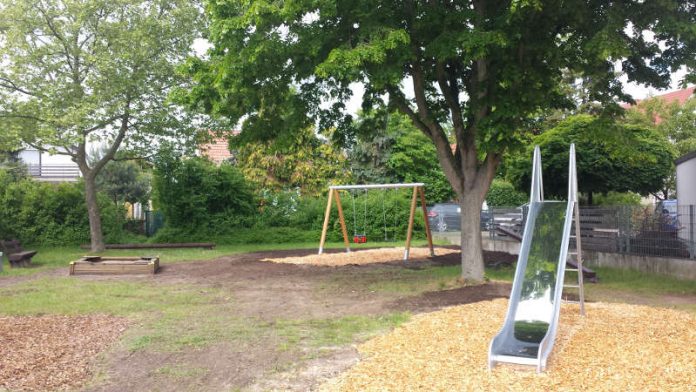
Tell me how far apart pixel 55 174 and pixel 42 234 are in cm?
1405

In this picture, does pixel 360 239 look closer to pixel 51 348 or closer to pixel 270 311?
pixel 270 311

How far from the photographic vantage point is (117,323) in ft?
26.7

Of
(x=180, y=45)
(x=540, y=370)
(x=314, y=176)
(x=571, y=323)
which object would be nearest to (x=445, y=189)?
(x=314, y=176)

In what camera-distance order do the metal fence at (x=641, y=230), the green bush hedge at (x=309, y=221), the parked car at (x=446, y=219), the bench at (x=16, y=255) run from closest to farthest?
the metal fence at (x=641, y=230) < the bench at (x=16, y=255) < the green bush hedge at (x=309, y=221) < the parked car at (x=446, y=219)

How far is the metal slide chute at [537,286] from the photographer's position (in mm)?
6004

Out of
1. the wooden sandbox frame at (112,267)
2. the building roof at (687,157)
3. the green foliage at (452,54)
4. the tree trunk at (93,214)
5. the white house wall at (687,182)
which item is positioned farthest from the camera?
the tree trunk at (93,214)

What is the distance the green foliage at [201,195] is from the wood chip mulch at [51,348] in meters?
15.1

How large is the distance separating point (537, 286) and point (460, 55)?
5.39 meters

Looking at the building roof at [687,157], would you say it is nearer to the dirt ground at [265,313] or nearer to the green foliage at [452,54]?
the green foliage at [452,54]

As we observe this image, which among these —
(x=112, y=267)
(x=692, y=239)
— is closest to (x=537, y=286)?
(x=692, y=239)

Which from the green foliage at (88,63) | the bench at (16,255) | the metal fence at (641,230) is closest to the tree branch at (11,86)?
the green foliage at (88,63)

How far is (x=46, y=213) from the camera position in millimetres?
22859

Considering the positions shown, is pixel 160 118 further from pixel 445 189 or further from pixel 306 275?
pixel 445 189

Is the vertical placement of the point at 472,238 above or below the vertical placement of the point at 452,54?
below
